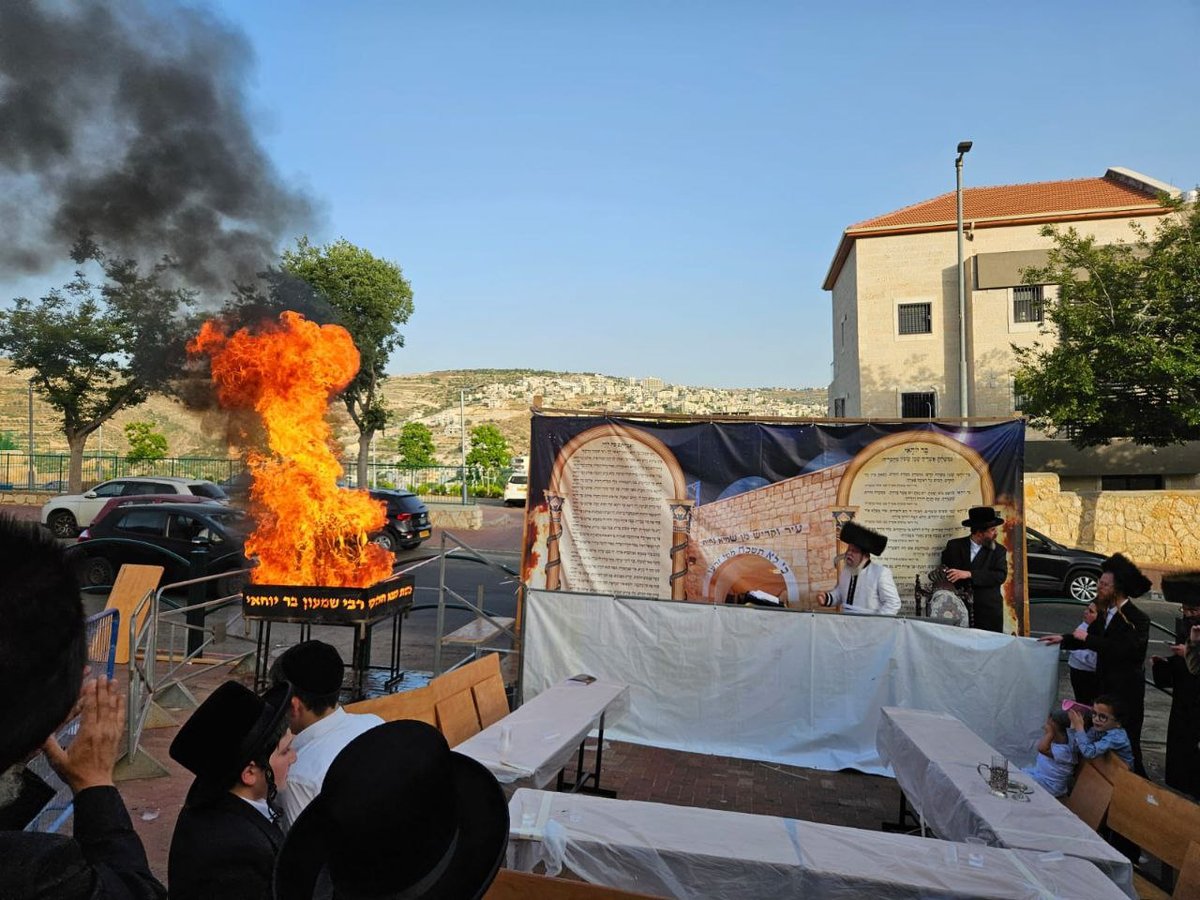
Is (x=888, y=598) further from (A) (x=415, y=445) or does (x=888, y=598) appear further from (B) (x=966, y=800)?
(A) (x=415, y=445)

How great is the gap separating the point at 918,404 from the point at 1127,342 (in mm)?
10212

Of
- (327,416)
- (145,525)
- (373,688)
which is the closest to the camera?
(373,688)

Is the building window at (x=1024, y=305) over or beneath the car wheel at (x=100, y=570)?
over

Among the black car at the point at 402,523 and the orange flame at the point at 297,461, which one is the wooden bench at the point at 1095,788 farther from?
the black car at the point at 402,523

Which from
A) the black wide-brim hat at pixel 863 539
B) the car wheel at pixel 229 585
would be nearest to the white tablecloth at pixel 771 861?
the black wide-brim hat at pixel 863 539

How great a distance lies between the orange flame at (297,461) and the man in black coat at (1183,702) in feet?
25.0

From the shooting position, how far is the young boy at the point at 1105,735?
4.71 metres

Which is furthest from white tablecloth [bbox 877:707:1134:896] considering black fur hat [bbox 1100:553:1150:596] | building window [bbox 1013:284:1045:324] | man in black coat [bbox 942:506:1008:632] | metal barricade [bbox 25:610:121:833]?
building window [bbox 1013:284:1045:324]

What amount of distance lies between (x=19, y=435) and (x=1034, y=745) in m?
69.2

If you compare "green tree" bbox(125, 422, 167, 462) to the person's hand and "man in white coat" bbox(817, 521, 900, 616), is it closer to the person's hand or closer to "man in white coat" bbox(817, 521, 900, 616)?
"man in white coat" bbox(817, 521, 900, 616)

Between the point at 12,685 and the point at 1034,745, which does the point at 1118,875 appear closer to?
the point at 1034,745

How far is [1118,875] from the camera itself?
11.1ft

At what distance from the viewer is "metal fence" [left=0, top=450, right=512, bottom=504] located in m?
31.2

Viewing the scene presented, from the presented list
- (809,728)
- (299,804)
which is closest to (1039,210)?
(809,728)
